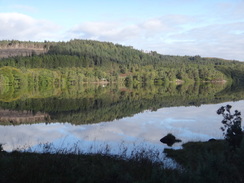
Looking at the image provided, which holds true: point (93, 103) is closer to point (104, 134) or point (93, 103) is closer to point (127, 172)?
point (104, 134)

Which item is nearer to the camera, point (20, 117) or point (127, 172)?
point (127, 172)

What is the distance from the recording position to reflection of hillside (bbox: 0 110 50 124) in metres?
35.4

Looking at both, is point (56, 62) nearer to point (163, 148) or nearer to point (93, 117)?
point (93, 117)

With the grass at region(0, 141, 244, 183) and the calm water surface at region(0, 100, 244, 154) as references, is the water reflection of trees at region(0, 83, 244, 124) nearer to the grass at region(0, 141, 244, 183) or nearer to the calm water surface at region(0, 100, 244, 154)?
the calm water surface at region(0, 100, 244, 154)

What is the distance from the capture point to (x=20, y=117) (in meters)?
38.4

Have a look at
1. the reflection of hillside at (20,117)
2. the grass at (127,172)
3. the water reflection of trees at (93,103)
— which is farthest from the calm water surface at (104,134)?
the grass at (127,172)

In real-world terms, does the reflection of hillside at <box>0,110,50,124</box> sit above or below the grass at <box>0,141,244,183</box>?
below

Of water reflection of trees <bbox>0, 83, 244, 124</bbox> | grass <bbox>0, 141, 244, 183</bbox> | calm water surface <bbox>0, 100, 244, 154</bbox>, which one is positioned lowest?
water reflection of trees <bbox>0, 83, 244, 124</bbox>

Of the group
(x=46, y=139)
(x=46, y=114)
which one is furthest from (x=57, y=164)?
(x=46, y=114)

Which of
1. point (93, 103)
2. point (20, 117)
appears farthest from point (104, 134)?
point (93, 103)

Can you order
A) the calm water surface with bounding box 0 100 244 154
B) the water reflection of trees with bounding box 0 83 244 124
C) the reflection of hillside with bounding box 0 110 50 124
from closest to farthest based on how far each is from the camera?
the calm water surface with bounding box 0 100 244 154 < the reflection of hillside with bounding box 0 110 50 124 < the water reflection of trees with bounding box 0 83 244 124

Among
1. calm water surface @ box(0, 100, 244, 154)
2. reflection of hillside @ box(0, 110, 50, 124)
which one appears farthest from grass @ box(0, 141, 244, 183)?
reflection of hillside @ box(0, 110, 50, 124)

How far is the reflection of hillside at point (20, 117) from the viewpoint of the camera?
1393 inches

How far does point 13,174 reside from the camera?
8.87 metres
